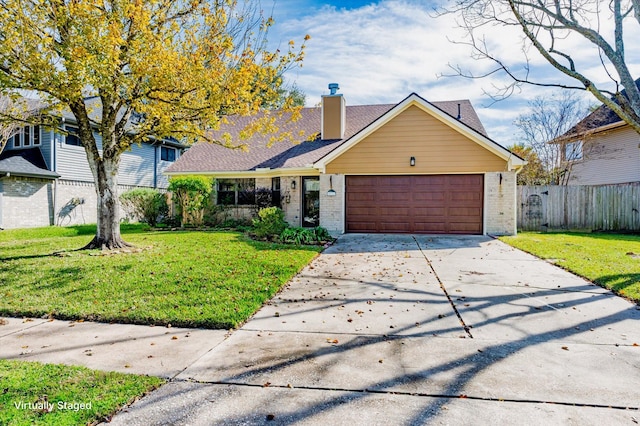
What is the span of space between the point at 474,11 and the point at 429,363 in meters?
8.21

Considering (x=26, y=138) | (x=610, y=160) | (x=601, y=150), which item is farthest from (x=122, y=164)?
(x=610, y=160)

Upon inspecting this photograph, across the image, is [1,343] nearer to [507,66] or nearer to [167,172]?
[507,66]

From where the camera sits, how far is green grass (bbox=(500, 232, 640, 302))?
246 inches

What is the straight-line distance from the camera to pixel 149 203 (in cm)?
1680

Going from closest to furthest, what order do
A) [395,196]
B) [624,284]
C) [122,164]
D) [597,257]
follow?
[624,284] → [597,257] → [395,196] → [122,164]

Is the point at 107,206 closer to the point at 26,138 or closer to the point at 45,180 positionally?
the point at 45,180

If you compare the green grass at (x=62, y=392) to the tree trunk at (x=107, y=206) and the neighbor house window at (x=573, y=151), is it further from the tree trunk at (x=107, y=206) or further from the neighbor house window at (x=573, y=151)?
the neighbor house window at (x=573, y=151)

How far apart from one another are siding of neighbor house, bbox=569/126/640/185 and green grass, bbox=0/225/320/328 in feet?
49.9

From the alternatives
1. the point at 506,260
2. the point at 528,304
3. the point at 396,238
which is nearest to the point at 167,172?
the point at 396,238

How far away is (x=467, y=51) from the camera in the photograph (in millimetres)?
8781

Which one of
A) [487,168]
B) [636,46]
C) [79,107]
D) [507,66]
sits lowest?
[487,168]

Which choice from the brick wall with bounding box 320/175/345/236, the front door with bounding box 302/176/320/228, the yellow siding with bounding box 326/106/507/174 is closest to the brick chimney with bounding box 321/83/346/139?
the front door with bounding box 302/176/320/228

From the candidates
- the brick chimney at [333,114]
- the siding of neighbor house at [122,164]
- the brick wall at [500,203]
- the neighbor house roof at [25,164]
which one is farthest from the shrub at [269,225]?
the neighbor house roof at [25,164]

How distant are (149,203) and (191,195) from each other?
329 centimetres
